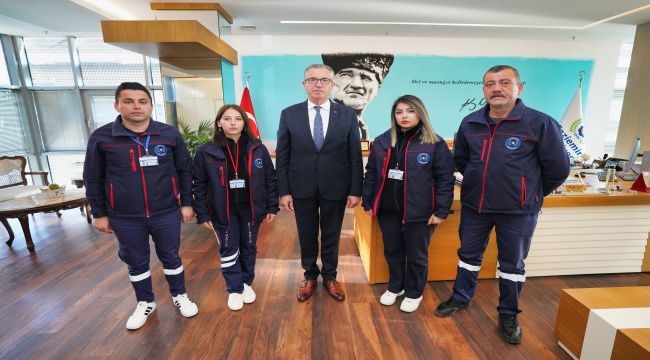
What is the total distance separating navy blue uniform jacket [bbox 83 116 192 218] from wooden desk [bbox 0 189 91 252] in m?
2.01

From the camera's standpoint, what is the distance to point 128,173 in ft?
5.77

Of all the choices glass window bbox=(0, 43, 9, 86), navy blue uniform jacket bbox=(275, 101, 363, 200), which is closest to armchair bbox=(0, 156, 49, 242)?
glass window bbox=(0, 43, 9, 86)

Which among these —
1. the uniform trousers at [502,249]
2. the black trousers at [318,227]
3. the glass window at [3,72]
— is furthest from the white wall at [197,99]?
the uniform trousers at [502,249]

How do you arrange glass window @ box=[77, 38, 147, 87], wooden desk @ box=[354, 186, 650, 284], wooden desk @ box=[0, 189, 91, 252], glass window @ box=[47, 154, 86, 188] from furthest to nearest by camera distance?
glass window @ box=[47, 154, 86, 188] < glass window @ box=[77, 38, 147, 87] < wooden desk @ box=[0, 189, 91, 252] < wooden desk @ box=[354, 186, 650, 284]

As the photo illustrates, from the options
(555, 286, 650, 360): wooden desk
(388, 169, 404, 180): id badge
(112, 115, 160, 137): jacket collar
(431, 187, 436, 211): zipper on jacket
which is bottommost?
(555, 286, 650, 360): wooden desk

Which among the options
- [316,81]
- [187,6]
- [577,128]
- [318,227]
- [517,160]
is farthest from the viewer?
[577,128]

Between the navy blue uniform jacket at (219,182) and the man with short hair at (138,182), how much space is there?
0.09 metres

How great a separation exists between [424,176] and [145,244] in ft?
→ 5.92

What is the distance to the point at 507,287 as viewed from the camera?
6.08ft

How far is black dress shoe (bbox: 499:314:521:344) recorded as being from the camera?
181 centimetres

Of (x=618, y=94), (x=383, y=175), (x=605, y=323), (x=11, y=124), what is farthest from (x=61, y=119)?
(x=618, y=94)

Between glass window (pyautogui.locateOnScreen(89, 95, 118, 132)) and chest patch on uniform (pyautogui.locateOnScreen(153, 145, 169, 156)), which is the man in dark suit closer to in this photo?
chest patch on uniform (pyautogui.locateOnScreen(153, 145, 169, 156))

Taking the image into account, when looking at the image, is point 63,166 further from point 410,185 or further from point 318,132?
point 410,185

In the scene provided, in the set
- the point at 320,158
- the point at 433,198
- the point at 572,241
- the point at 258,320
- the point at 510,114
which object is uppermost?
the point at 510,114
